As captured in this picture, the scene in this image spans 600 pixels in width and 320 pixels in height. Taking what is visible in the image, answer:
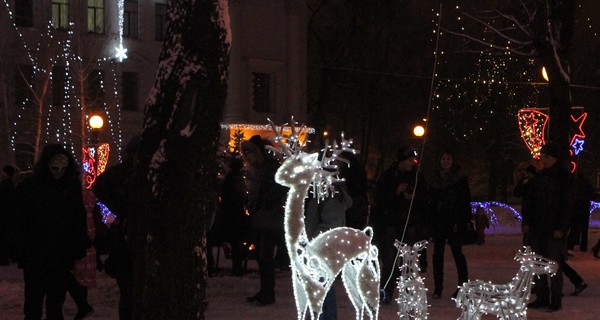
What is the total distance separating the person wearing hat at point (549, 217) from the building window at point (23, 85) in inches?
1262

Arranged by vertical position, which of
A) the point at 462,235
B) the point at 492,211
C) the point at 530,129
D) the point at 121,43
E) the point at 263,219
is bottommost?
the point at 492,211

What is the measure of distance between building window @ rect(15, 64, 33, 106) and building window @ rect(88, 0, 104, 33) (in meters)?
3.35

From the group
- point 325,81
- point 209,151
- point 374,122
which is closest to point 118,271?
point 209,151

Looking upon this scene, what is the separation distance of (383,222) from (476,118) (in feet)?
126

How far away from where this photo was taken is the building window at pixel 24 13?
44562 millimetres

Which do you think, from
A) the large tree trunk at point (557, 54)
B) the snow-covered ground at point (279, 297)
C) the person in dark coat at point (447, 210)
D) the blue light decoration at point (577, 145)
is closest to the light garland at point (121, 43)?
the snow-covered ground at point (279, 297)

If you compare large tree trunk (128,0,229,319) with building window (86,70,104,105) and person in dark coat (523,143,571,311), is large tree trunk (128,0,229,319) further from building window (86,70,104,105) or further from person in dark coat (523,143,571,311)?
building window (86,70,104,105)

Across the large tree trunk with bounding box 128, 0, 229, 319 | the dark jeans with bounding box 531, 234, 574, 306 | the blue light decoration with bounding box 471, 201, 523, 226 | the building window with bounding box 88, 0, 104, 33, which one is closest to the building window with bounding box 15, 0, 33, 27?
the building window with bounding box 88, 0, 104, 33

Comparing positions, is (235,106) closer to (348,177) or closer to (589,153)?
(589,153)

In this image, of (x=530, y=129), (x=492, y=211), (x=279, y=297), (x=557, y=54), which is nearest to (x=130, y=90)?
(x=492, y=211)

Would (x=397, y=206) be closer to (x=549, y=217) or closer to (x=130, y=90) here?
(x=549, y=217)

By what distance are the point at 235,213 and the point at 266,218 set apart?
4.11 m

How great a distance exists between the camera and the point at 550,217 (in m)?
12.6

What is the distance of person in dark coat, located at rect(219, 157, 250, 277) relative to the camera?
1655 centimetres
